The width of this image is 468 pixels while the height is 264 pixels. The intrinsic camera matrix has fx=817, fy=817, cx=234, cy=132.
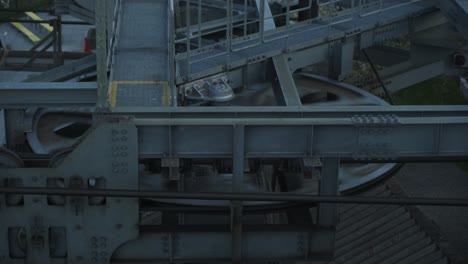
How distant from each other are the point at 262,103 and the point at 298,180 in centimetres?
174

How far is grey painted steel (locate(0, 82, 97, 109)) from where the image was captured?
11.4 m

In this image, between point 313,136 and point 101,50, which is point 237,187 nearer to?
point 313,136

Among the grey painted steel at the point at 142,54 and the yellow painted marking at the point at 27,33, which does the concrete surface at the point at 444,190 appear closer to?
the grey painted steel at the point at 142,54

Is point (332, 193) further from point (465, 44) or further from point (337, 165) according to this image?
point (465, 44)

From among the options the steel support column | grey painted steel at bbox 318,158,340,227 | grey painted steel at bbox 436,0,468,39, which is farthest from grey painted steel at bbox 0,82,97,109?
grey painted steel at bbox 436,0,468,39

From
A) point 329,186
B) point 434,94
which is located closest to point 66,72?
point 329,186

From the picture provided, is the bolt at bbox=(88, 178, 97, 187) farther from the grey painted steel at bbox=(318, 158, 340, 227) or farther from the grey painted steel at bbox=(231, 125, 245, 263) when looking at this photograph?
the grey painted steel at bbox=(318, 158, 340, 227)

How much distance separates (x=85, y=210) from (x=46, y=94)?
2.16 meters

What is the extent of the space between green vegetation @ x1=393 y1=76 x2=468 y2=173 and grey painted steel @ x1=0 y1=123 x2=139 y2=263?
1705 centimetres

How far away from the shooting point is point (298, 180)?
12.9 metres

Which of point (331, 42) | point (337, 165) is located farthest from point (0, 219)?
point (331, 42)

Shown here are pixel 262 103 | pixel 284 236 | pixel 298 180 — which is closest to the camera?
pixel 284 236

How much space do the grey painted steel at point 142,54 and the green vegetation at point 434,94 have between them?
12.9 metres

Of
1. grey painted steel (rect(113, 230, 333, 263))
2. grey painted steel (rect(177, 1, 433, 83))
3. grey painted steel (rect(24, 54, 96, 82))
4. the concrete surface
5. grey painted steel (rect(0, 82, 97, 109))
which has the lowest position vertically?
the concrete surface
